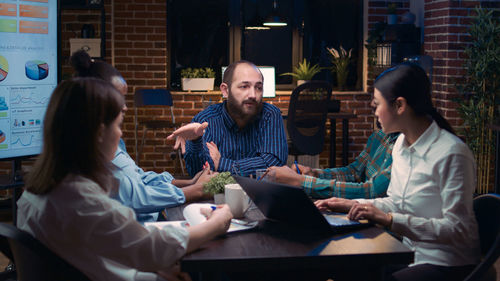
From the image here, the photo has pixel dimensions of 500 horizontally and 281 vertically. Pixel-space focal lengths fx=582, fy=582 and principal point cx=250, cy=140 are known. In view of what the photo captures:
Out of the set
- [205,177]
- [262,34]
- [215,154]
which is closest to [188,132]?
[215,154]

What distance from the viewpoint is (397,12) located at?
6344mm

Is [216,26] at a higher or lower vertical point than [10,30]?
higher

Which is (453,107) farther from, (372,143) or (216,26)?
(372,143)

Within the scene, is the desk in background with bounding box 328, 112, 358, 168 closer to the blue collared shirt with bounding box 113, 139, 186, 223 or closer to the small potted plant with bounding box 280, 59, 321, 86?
the small potted plant with bounding box 280, 59, 321, 86

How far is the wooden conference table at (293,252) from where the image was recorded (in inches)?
53.0

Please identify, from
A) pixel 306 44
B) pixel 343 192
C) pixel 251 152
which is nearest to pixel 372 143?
pixel 343 192

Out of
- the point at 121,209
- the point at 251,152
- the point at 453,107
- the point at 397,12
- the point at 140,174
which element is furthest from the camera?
the point at 397,12

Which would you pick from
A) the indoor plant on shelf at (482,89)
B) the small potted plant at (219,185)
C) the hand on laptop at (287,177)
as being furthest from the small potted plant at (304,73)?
the small potted plant at (219,185)

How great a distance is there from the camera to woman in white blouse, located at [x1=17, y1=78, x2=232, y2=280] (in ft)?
4.08

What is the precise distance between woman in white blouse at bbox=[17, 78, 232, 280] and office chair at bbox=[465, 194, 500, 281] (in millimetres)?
787

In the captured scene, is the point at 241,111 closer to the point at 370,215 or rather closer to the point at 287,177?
the point at 287,177

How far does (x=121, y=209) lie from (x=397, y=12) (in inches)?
221

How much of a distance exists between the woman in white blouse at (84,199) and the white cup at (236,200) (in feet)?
1.29

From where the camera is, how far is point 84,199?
1.24 metres
